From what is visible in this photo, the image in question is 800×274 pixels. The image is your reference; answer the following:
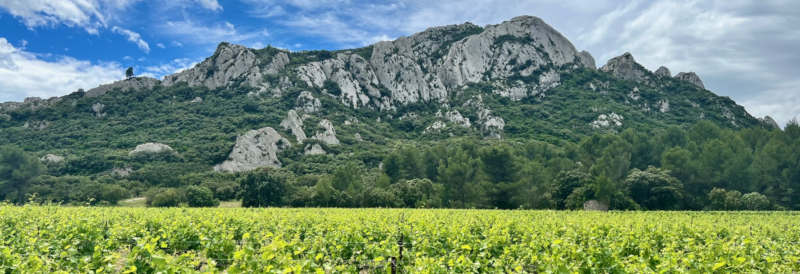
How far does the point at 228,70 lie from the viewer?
153 meters

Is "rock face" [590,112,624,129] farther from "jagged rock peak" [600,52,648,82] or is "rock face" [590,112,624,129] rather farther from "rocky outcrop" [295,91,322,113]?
"rocky outcrop" [295,91,322,113]

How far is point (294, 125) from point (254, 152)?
22866 mm

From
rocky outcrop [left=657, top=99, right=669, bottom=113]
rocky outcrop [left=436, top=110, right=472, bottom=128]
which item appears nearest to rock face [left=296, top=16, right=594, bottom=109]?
rocky outcrop [left=436, top=110, right=472, bottom=128]

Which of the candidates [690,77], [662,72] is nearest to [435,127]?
[662,72]

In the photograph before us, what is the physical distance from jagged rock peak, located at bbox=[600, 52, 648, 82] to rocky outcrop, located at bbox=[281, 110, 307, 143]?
12753 cm

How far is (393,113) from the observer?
156m

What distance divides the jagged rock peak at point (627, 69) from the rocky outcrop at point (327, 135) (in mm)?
119903

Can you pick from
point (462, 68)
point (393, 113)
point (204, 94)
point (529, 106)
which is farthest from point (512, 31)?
point (204, 94)

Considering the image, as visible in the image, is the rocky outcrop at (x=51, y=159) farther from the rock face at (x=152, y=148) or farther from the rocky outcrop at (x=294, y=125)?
the rocky outcrop at (x=294, y=125)

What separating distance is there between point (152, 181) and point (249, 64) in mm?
84861

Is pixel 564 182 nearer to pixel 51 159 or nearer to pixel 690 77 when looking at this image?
pixel 51 159

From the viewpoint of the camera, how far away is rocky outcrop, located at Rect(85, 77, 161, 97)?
139500 millimetres

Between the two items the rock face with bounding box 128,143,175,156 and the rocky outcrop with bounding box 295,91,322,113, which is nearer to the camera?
the rock face with bounding box 128,143,175,156

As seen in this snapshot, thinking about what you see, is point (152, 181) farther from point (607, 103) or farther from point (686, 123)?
point (686, 123)
